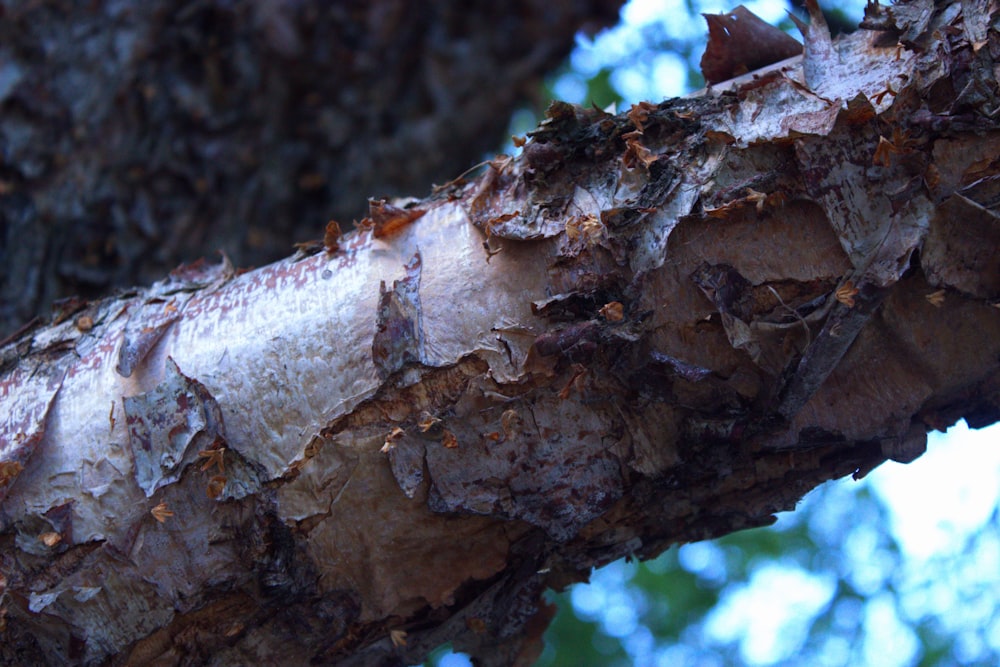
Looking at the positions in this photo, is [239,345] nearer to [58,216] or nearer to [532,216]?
[532,216]

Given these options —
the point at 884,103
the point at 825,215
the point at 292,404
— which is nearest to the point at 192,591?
the point at 292,404

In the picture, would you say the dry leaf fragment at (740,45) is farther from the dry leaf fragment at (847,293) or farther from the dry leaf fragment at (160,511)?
the dry leaf fragment at (160,511)

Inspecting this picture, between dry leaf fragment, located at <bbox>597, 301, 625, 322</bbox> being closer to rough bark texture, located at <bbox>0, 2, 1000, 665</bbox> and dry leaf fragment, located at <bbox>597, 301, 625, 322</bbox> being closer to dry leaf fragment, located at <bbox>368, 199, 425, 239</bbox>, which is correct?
rough bark texture, located at <bbox>0, 2, 1000, 665</bbox>

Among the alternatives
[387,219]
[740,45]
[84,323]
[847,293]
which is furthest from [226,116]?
[847,293]

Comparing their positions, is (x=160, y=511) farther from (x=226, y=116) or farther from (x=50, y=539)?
(x=226, y=116)

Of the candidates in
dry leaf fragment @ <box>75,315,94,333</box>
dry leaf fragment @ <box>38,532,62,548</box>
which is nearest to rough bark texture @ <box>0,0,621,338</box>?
dry leaf fragment @ <box>75,315,94,333</box>

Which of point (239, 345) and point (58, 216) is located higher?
point (58, 216)
